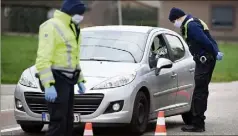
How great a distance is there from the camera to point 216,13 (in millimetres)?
68312

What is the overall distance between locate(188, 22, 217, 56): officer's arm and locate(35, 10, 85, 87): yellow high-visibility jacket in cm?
292

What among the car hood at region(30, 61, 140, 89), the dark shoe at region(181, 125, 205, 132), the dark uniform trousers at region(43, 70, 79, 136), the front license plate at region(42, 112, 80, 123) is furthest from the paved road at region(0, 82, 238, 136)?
the dark uniform trousers at region(43, 70, 79, 136)

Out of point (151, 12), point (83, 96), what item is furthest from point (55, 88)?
point (151, 12)

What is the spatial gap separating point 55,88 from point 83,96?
2024 millimetres

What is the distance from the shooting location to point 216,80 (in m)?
23.5

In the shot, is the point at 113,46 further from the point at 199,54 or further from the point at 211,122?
the point at 211,122

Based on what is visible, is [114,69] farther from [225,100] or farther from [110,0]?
[110,0]

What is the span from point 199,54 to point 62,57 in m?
3.25

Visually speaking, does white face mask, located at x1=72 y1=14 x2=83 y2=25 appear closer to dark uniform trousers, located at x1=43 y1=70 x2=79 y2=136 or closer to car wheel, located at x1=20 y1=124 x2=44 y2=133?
dark uniform trousers, located at x1=43 y1=70 x2=79 y2=136

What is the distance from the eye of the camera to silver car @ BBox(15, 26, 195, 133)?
9.78 metres

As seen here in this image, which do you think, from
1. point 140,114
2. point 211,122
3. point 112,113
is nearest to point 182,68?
point 211,122

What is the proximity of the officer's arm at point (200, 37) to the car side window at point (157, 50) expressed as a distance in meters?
0.77

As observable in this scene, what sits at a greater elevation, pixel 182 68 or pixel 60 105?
pixel 60 105

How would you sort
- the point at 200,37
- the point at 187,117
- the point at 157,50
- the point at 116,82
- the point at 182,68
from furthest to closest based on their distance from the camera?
1. the point at 187,117
2. the point at 182,68
3. the point at 157,50
4. the point at 200,37
5. the point at 116,82
